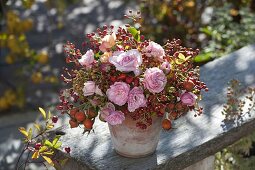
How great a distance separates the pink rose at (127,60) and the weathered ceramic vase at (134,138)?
0.25m

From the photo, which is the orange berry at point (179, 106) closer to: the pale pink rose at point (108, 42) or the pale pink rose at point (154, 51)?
the pale pink rose at point (154, 51)

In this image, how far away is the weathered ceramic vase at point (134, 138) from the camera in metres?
2.47

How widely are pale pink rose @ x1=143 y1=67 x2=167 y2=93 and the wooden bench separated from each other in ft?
1.34

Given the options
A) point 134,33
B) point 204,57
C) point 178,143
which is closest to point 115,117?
point 134,33

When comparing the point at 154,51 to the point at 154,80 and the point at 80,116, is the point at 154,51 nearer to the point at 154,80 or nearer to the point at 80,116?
the point at 154,80

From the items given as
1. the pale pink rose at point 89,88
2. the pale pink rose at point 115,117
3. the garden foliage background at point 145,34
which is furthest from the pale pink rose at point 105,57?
the garden foliage background at point 145,34

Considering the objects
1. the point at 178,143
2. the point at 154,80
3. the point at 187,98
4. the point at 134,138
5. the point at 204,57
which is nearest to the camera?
the point at 154,80

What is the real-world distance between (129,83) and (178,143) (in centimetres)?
58

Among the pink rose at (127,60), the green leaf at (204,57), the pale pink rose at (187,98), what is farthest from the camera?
the green leaf at (204,57)

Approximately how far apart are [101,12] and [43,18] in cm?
82

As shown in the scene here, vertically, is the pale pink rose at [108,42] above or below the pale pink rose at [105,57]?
above

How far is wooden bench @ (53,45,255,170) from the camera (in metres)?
2.59

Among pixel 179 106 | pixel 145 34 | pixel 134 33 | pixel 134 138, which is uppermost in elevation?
pixel 134 33

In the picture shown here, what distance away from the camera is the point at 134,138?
250 centimetres
